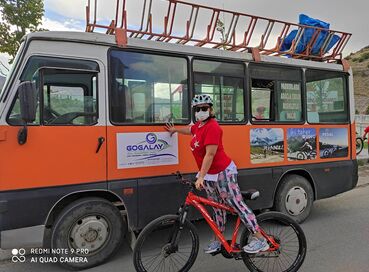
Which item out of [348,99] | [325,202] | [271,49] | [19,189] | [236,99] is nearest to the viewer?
[19,189]

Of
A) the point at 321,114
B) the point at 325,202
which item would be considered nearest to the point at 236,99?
the point at 321,114

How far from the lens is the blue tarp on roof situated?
6023 mm

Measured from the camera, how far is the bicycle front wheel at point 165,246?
11.4 feet

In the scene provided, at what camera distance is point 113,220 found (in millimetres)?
4148

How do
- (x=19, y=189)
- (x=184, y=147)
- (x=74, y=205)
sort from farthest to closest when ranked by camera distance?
1. (x=184, y=147)
2. (x=74, y=205)
3. (x=19, y=189)

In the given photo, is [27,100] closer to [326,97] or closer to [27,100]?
[27,100]

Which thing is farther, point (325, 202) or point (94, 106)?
point (325, 202)

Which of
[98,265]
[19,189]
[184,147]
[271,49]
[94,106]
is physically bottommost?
[98,265]

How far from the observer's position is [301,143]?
5734 mm

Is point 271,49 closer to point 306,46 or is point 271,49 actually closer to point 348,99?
point 306,46

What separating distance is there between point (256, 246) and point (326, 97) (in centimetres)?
361

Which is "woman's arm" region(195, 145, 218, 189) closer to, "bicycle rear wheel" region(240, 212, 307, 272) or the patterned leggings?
the patterned leggings

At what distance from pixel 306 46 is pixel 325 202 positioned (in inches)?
130

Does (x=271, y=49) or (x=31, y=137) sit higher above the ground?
(x=271, y=49)
